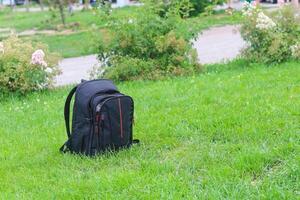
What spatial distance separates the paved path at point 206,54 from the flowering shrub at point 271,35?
62cm

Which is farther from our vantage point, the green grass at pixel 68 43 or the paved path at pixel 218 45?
the green grass at pixel 68 43

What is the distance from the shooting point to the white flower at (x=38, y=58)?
26.2ft

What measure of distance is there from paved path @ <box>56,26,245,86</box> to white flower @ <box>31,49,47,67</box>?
4.68 ft

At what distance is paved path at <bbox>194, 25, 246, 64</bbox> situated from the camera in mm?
11252

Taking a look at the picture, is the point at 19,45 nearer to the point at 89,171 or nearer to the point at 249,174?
the point at 89,171

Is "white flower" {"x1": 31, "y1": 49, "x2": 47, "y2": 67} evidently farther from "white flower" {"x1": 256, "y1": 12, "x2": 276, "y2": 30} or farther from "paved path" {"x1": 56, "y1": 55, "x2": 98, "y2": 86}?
"white flower" {"x1": 256, "y1": 12, "x2": 276, "y2": 30}

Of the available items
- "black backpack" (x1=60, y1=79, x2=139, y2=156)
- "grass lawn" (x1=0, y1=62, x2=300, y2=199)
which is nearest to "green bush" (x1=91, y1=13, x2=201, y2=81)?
"grass lawn" (x1=0, y1=62, x2=300, y2=199)

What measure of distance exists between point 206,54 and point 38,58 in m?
5.10

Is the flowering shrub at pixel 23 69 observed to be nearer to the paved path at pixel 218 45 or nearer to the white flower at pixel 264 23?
the white flower at pixel 264 23

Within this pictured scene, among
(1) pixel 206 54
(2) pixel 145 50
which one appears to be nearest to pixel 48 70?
(2) pixel 145 50

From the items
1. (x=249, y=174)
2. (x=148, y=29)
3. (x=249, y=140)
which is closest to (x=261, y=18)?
(x=148, y=29)

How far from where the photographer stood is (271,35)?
860 centimetres

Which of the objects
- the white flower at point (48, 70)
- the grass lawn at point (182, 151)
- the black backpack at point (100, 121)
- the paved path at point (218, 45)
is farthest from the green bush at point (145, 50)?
the black backpack at point (100, 121)

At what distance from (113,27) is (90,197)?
17.1 feet
